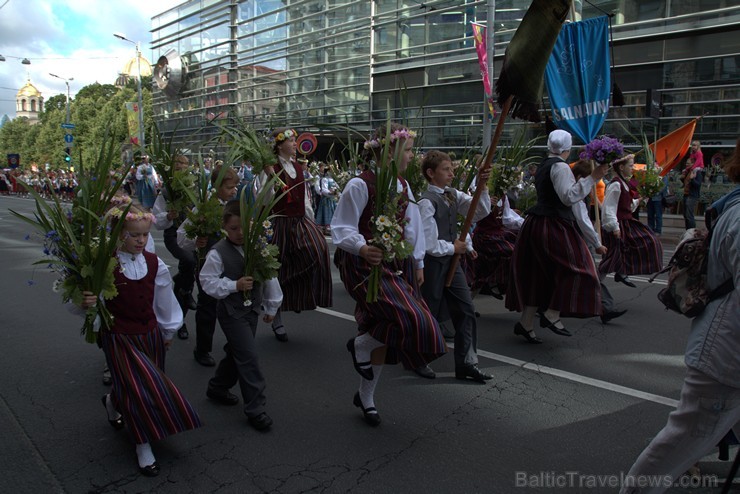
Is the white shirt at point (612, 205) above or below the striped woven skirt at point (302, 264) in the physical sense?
above

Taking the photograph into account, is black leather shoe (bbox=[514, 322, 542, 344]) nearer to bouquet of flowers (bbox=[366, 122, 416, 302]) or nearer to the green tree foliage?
bouquet of flowers (bbox=[366, 122, 416, 302])

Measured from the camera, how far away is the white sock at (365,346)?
3.90 meters

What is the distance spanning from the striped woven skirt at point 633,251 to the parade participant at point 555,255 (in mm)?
1983

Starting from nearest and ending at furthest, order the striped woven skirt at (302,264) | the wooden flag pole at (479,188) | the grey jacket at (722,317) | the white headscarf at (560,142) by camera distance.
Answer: the grey jacket at (722,317), the wooden flag pole at (479,188), the white headscarf at (560,142), the striped woven skirt at (302,264)

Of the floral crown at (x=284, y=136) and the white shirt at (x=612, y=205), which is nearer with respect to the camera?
the floral crown at (x=284, y=136)

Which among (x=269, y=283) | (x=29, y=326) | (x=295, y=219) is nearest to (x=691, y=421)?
(x=269, y=283)

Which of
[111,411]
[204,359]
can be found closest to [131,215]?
[111,411]

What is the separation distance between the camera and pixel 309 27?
31141mm

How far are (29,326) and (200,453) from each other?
3.94 metres

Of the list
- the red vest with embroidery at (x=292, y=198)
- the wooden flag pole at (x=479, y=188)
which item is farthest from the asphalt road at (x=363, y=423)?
the red vest with embroidery at (x=292, y=198)

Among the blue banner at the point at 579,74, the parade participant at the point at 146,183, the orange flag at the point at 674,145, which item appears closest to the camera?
the parade participant at the point at 146,183

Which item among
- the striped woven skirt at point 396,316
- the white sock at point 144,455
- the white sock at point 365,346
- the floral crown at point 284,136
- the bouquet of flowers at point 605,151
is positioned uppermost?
the floral crown at point 284,136

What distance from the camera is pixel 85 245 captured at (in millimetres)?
3311

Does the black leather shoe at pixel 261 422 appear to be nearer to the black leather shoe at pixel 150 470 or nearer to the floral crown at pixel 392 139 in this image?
the black leather shoe at pixel 150 470
